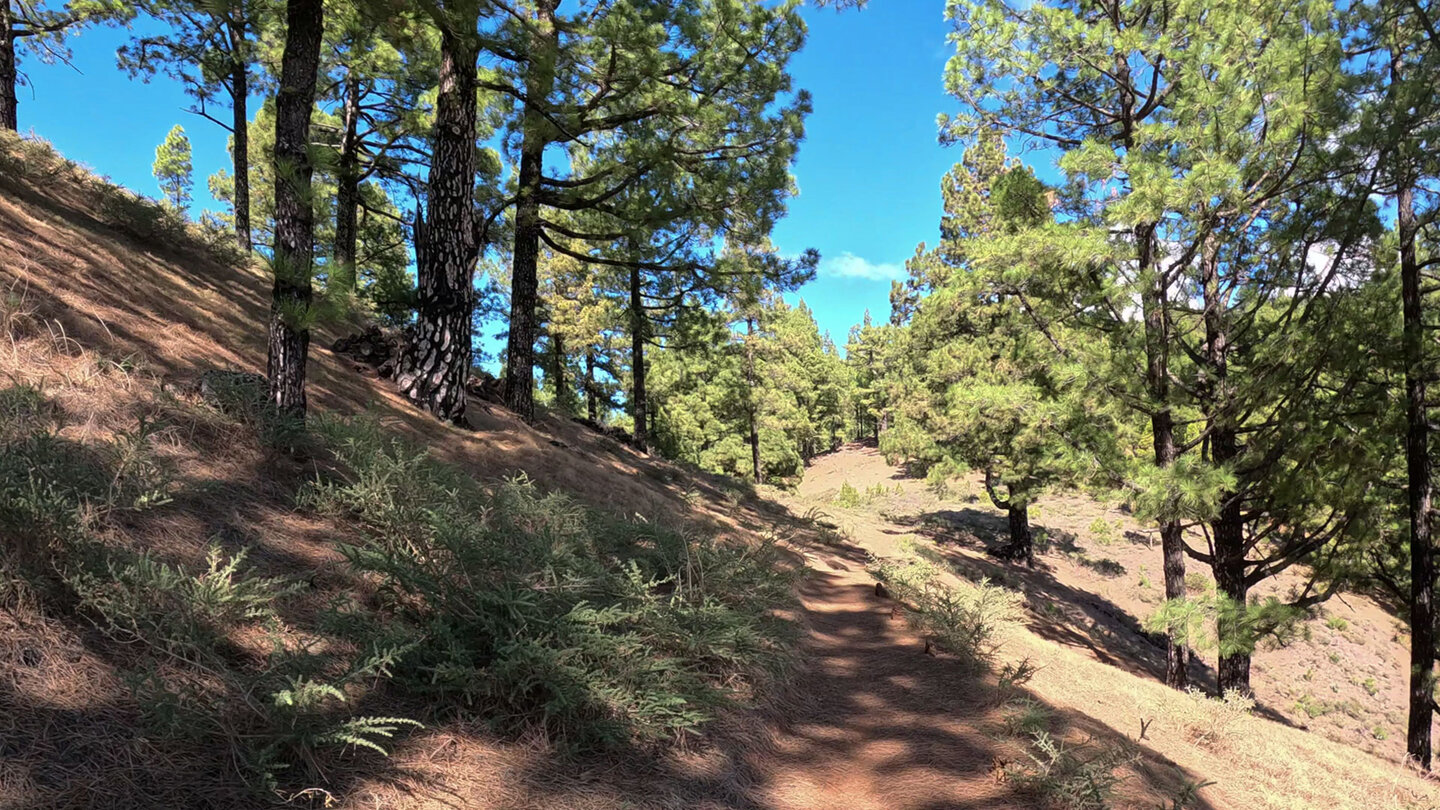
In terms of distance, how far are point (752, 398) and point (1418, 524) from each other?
68.5ft

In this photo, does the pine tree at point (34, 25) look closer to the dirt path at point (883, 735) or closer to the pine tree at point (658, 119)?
the pine tree at point (658, 119)

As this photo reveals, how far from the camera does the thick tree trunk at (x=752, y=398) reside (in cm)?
2684

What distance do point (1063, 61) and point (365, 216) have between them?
14.9 metres

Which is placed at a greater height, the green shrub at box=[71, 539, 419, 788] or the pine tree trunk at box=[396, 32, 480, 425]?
the pine tree trunk at box=[396, 32, 480, 425]

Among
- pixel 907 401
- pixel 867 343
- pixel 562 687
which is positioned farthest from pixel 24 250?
pixel 867 343

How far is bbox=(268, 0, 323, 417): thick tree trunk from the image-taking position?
4047mm

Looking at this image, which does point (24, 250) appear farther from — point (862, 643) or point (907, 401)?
point (907, 401)

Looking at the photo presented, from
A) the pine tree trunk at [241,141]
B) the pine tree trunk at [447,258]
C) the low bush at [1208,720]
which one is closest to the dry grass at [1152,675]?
the low bush at [1208,720]

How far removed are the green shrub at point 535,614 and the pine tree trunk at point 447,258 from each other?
2.54 metres

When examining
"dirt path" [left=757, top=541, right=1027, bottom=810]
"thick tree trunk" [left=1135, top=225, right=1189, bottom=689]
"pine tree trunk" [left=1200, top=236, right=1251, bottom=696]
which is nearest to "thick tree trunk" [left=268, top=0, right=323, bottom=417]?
"dirt path" [left=757, top=541, right=1027, bottom=810]

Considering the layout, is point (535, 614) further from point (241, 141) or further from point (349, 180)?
point (241, 141)

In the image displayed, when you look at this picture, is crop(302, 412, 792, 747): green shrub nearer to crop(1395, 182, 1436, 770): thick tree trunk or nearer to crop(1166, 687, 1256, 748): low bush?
crop(1166, 687, 1256, 748): low bush

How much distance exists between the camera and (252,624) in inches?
105

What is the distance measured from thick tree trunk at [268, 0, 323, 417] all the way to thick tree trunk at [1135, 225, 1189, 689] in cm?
848
